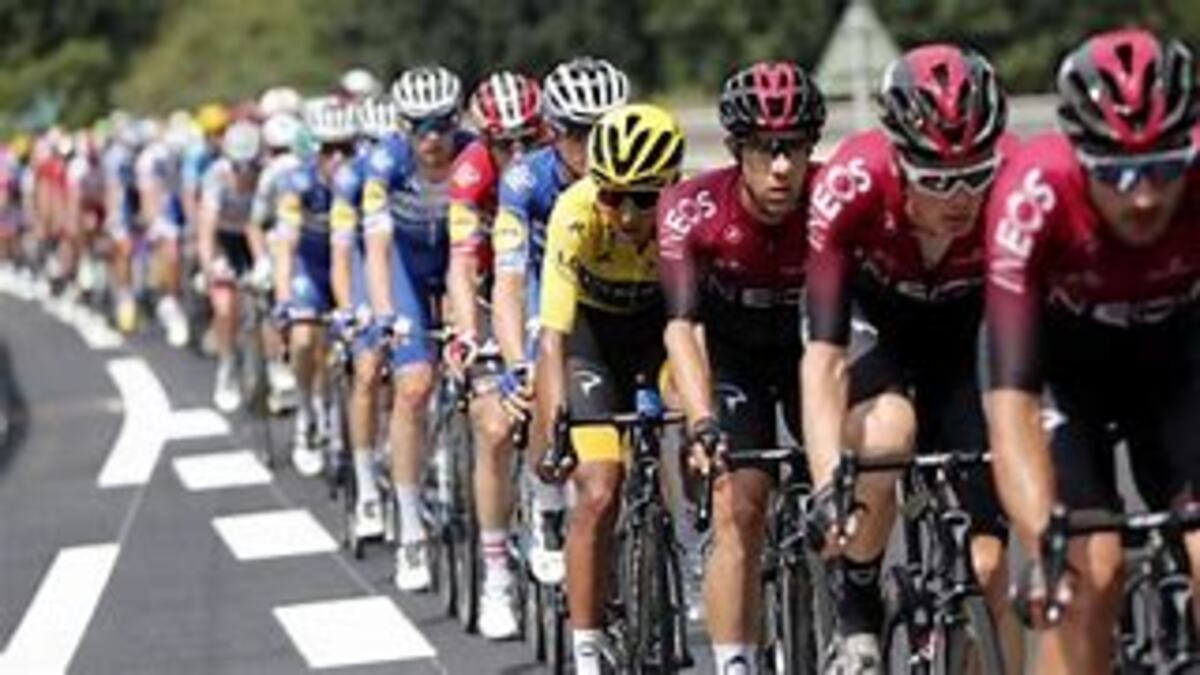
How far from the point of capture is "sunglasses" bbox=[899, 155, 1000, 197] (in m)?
6.03

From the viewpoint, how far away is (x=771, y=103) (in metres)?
7.00

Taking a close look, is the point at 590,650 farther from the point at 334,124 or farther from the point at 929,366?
the point at 334,124

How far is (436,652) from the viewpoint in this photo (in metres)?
9.69

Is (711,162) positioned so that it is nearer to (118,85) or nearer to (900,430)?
(900,430)

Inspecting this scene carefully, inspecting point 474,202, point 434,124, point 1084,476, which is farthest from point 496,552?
point 1084,476

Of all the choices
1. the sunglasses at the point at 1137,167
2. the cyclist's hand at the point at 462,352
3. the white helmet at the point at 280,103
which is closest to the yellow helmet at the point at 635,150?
the cyclist's hand at the point at 462,352

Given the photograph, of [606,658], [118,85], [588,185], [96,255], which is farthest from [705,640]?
[118,85]

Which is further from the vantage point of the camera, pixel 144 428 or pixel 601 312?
pixel 144 428

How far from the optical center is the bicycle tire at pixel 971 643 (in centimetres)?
589

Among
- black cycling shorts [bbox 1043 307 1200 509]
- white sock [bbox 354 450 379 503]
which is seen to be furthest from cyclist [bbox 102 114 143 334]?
black cycling shorts [bbox 1043 307 1200 509]

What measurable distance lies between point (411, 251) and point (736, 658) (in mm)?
4267

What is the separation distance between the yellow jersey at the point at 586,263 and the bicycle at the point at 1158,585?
2835 mm

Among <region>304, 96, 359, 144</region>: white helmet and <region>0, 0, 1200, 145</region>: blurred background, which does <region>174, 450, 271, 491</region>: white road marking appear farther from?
<region>0, 0, 1200, 145</region>: blurred background

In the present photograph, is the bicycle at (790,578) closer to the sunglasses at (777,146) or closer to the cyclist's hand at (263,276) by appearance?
the sunglasses at (777,146)
